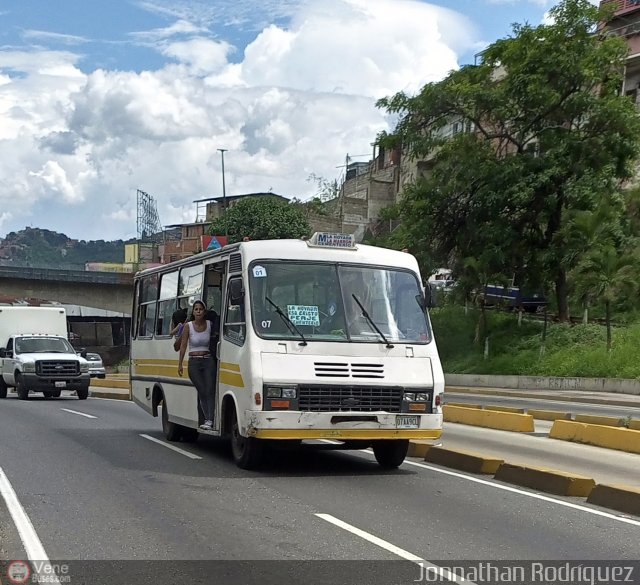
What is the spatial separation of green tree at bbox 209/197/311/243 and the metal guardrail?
11013mm

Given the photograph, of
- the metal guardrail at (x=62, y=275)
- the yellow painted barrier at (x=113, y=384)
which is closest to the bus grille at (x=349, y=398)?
the yellow painted barrier at (x=113, y=384)

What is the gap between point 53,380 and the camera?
97.3 feet

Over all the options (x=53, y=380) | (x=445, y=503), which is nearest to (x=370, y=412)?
(x=445, y=503)

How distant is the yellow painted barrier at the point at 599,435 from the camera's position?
46.8ft

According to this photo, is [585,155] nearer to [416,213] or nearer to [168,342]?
[416,213]

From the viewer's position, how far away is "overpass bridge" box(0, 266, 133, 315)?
60750mm

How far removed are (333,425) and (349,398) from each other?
1.17 feet

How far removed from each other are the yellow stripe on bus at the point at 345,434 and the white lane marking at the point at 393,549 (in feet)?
7.15

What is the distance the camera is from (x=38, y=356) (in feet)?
98.4

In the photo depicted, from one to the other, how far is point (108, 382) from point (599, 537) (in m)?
31.0

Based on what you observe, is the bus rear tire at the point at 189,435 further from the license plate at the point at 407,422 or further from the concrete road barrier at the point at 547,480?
the concrete road barrier at the point at 547,480

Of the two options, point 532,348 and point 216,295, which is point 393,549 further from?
point 532,348

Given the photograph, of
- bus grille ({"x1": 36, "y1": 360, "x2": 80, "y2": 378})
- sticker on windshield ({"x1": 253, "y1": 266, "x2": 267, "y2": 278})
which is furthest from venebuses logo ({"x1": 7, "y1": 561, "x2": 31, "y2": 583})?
bus grille ({"x1": 36, "y1": 360, "x2": 80, "y2": 378})

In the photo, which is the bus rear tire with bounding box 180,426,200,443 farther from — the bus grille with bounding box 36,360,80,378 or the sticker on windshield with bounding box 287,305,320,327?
the bus grille with bounding box 36,360,80,378
